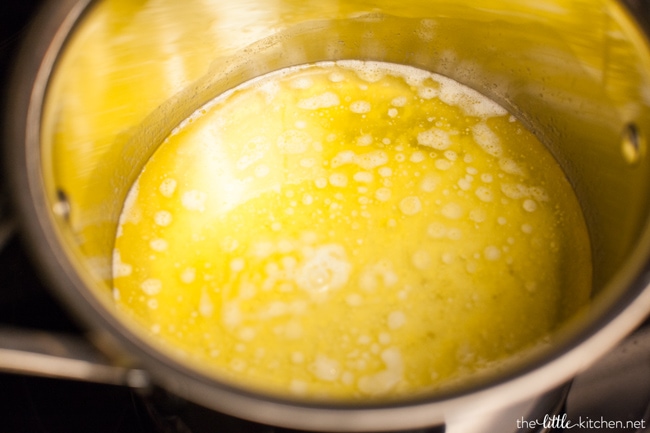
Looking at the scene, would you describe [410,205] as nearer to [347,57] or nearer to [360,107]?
[360,107]

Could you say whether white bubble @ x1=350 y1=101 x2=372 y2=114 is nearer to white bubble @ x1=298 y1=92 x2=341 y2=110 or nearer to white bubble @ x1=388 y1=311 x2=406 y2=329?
white bubble @ x1=298 y1=92 x2=341 y2=110

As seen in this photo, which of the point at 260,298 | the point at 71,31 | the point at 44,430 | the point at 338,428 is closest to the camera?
the point at 338,428

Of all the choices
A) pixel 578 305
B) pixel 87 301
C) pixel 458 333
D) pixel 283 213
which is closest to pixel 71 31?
pixel 87 301

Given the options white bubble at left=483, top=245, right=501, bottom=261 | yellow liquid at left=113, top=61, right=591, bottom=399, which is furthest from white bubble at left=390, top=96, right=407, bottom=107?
white bubble at left=483, top=245, right=501, bottom=261

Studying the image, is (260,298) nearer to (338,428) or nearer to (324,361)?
(324,361)

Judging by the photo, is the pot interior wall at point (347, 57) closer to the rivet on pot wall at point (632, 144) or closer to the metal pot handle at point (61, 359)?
the rivet on pot wall at point (632, 144)
